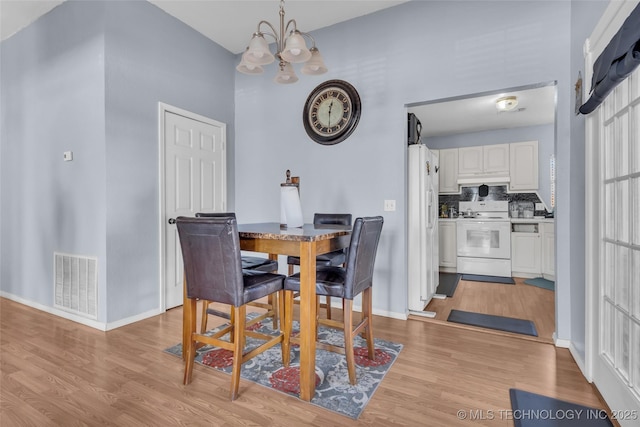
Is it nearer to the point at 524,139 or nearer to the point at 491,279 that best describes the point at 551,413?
the point at 491,279

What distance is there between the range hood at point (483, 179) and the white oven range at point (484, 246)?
459 millimetres

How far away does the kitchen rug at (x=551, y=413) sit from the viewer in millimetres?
1527

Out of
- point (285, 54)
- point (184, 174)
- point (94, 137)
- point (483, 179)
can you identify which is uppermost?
point (285, 54)

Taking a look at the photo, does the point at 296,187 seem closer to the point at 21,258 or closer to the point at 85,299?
the point at 85,299

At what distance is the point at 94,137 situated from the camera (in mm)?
2770

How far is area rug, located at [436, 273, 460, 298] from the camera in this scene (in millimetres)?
4007

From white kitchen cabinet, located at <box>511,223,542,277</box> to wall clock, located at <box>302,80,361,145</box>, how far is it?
11.5 ft

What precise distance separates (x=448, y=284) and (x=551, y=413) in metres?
2.90

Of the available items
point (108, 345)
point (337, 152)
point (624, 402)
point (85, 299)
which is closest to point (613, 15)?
point (624, 402)

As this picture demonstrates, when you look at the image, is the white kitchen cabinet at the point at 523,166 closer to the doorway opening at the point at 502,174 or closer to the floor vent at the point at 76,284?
the doorway opening at the point at 502,174

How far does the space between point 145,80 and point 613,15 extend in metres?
3.53

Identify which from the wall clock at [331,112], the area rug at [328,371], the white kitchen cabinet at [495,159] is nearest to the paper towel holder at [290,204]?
the area rug at [328,371]

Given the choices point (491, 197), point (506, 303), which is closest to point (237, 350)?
point (506, 303)

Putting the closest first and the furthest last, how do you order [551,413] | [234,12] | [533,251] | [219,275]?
[551,413] → [219,275] → [234,12] → [533,251]
